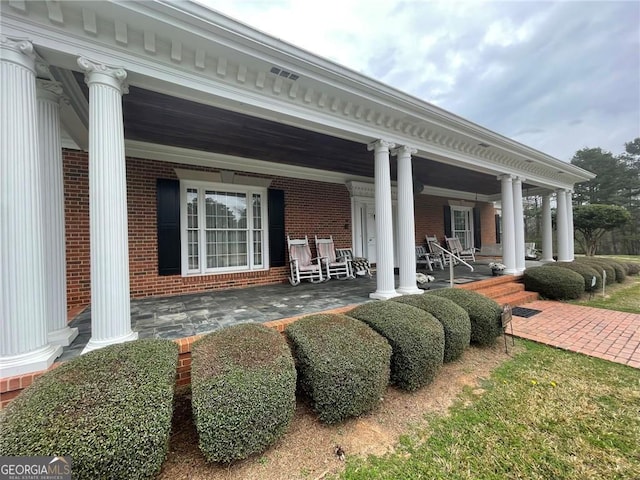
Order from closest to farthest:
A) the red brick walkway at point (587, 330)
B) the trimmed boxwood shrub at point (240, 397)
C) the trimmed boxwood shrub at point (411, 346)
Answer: the trimmed boxwood shrub at point (240, 397)
the trimmed boxwood shrub at point (411, 346)
the red brick walkway at point (587, 330)

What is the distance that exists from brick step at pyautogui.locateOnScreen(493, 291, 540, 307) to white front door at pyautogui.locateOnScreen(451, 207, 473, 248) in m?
4.52

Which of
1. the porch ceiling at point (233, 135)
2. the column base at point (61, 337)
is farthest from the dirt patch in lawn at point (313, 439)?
the porch ceiling at point (233, 135)

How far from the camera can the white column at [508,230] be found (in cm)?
667

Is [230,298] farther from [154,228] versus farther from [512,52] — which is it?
[512,52]

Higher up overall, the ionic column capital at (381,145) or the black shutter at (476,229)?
the ionic column capital at (381,145)

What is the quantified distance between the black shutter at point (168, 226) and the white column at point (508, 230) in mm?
7779

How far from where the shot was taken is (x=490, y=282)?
587 cm

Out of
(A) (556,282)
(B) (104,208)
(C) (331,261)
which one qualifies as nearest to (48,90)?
(B) (104,208)

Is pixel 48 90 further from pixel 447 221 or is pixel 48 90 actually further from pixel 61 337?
pixel 447 221

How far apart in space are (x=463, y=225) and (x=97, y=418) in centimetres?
1228

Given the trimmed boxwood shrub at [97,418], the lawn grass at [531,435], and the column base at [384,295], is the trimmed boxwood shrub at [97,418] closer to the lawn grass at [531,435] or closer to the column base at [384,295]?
the lawn grass at [531,435]

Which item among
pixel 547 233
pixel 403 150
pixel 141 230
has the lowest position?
pixel 547 233

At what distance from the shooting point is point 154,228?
16.1 ft

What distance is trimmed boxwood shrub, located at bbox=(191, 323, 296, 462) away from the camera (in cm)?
159
